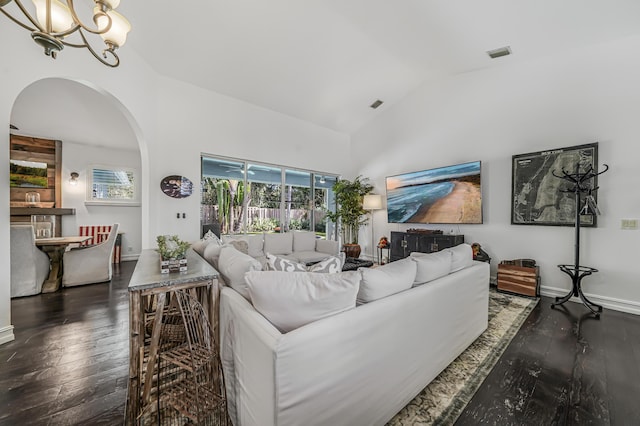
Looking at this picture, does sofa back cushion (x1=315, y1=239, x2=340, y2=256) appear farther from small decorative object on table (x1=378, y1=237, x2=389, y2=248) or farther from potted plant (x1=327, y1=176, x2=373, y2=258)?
small decorative object on table (x1=378, y1=237, x2=389, y2=248)

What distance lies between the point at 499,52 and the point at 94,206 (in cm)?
855

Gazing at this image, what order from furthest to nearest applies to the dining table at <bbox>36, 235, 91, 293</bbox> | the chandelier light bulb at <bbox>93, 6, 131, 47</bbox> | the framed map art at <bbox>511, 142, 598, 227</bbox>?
the dining table at <bbox>36, 235, 91, 293</bbox>
the framed map art at <bbox>511, 142, 598, 227</bbox>
the chandelier light bulb at <bbox>93, 6, 131, 47</bbox>

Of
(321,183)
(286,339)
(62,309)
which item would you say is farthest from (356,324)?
(321,183)

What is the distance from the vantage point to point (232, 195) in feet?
16.7

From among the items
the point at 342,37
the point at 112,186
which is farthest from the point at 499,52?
the point at 112,186

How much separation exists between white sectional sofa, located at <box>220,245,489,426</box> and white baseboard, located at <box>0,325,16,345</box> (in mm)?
2268

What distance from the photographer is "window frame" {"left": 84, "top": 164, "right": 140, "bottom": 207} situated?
564cm

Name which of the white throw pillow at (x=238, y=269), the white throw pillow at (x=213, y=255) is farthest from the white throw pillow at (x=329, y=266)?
the white throw pillow at (x=213, y=255)

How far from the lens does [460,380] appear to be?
71.7 inches

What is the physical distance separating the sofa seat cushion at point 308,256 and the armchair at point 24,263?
370 cm

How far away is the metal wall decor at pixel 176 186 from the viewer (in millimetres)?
4141

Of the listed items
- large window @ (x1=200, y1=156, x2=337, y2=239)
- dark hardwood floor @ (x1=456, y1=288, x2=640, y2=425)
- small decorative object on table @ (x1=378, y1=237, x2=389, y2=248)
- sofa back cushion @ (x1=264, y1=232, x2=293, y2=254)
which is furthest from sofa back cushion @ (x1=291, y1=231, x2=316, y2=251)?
dark hardwood floor @ (x1=456, y1=288, x2=640, y2=425)

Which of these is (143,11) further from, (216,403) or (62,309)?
(216,403)

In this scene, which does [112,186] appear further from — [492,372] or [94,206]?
[492,372]
